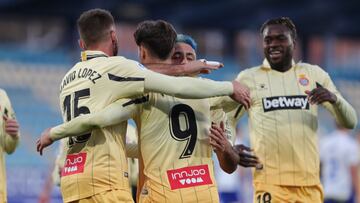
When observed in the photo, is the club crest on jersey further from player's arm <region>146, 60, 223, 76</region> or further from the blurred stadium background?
the blurred stadium background

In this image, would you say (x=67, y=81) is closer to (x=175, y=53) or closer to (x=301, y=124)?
(x=175, y=53)

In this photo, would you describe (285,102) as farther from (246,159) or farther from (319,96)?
(246,159)

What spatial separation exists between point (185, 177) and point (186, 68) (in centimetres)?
79

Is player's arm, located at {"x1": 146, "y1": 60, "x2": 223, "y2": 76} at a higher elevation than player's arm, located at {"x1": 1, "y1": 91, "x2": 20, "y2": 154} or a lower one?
higher

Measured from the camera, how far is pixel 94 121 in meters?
6.12

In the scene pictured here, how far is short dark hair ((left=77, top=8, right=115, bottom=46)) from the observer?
6465 millimetres

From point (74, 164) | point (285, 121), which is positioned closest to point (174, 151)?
point (74, 164)

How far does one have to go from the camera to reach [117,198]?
621 cm

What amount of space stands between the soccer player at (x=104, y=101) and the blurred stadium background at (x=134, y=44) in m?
10.7

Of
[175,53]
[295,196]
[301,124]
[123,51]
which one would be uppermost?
[123,51]

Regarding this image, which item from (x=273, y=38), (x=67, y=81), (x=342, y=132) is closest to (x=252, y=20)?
(x=342, y=132)

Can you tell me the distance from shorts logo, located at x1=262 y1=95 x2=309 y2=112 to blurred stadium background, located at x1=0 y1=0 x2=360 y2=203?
942cm

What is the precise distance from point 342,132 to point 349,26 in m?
14.7

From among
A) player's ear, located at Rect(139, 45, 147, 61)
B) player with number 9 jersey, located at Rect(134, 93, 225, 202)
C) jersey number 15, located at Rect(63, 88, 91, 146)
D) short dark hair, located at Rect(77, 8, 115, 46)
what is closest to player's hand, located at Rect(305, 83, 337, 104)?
player with number 9 jersey, located at Rect(134, 93, 225, 202)
